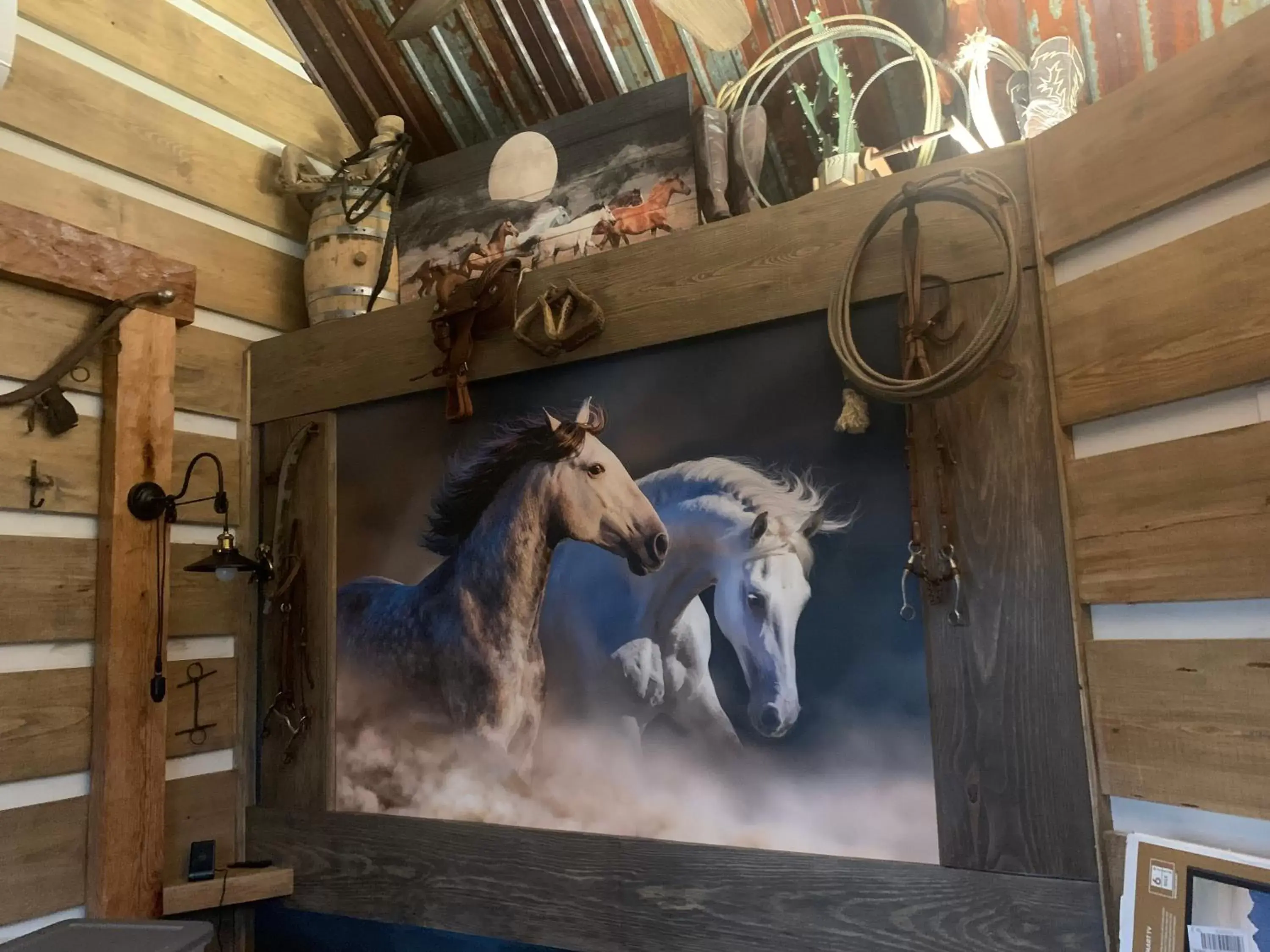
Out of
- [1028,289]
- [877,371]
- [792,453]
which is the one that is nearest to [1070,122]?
[1028,289]

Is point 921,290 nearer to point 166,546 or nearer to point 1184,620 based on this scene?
point 1184,620

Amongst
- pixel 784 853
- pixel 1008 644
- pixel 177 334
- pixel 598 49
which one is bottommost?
pixel 784 853

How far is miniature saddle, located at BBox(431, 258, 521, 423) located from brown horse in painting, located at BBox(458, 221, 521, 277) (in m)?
0.17

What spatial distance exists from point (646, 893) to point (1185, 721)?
102 cm

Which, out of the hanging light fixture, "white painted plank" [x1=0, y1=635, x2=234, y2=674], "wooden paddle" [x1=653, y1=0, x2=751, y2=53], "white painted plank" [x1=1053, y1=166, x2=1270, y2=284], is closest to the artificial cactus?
"wooden paddle" [x1=653, y1=0, x2=751, y2=53]

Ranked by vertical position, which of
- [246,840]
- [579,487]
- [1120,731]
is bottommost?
[246,840]

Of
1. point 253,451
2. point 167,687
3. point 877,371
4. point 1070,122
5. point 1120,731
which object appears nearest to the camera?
point 1120,731

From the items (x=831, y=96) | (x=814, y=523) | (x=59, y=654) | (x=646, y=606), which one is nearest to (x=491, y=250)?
(x=831, y=96)

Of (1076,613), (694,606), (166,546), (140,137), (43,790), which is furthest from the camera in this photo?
(140,137)

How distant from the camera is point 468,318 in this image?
214cm

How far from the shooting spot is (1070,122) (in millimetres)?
1546

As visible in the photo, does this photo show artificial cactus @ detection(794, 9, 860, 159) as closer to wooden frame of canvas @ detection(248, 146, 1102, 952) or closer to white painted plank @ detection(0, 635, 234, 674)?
wooden frame of canvas @ detection(248, 146, 1102, 952)

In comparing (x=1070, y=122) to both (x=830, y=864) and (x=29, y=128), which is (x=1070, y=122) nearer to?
(x=830, y=864)

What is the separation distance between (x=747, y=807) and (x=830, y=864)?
7.2 inches
